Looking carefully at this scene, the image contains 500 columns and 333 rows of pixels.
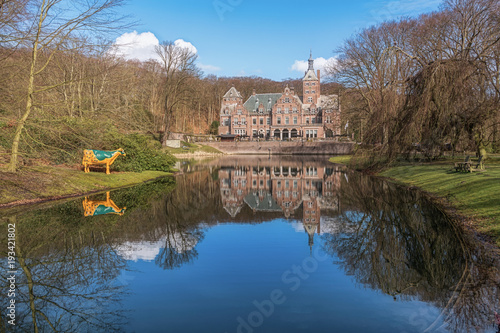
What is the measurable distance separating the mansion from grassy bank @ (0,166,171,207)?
5988 centimetres

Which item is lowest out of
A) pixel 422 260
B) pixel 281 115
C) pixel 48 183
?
pixel 422 260

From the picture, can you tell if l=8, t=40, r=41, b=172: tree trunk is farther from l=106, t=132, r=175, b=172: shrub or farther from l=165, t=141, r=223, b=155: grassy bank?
l=165, t=141, r=223, b=155: grassy bank

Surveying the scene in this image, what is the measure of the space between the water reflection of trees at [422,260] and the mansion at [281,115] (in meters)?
66.9

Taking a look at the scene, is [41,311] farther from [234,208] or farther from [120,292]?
[234,208]

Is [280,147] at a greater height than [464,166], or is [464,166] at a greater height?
[464,166]

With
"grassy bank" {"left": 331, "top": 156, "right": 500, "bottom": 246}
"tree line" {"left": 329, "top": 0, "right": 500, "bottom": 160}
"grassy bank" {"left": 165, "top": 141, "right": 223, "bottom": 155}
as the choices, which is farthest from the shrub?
"grassy bank" {"left": 165, "top": 141, "right": 223, "bottom": 155}

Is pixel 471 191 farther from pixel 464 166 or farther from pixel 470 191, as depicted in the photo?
pixel 464 166

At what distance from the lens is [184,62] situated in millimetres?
53188

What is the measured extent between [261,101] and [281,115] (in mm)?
7116

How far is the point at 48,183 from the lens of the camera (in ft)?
56.9

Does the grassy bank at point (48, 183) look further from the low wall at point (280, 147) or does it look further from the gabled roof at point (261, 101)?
the gabled roof at point (261, 101)

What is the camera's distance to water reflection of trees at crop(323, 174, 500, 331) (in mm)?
6185

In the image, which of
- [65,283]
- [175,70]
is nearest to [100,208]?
[65,283]

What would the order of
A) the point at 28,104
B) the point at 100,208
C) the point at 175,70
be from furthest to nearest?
the point at 175,70 → the point at 100,208 → the point at 28,104
